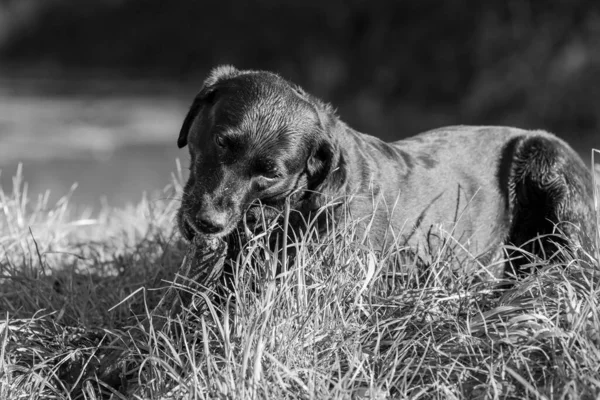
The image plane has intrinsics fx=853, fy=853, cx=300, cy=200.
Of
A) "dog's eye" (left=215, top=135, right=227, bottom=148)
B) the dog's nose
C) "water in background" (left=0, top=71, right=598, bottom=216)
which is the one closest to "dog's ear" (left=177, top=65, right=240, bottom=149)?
"dog's eye" (left=215, top=135, right=227, bottom=148)

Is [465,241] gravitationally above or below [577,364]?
above

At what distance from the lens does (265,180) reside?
385 cm

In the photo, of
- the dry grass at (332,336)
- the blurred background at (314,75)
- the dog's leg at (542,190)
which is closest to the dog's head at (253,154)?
the dry grass at (332,336)

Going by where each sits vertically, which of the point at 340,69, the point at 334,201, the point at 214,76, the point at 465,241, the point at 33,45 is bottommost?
the point at 465,241

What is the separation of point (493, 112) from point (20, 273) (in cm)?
1058

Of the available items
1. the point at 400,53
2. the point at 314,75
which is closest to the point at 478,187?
the point at 400,53

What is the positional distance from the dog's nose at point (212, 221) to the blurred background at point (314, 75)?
6.35 meters

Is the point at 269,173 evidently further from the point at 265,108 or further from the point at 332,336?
the point at 332,336

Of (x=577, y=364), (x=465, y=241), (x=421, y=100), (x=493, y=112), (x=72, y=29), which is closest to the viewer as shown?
(x=577, y=364)

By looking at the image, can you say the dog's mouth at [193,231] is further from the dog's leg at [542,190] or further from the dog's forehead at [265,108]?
the dog's leg at [542,190]

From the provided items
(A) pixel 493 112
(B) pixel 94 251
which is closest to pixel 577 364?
(B) pixel 94 251

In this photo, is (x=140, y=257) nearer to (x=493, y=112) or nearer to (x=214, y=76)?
(x=214, y=76)

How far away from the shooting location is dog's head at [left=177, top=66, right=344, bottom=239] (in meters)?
3.74

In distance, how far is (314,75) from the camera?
17.8m
